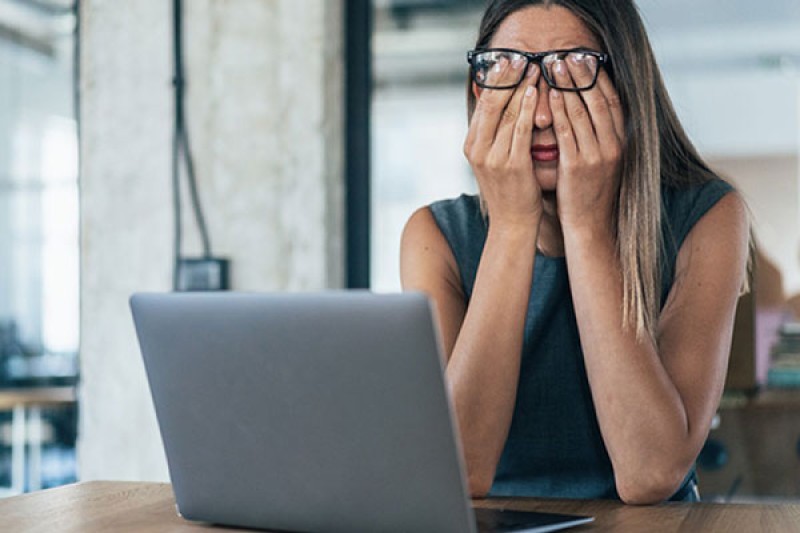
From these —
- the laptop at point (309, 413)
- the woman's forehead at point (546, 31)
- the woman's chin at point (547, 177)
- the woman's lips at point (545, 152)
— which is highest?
the woman's forehead at point (546, 31)

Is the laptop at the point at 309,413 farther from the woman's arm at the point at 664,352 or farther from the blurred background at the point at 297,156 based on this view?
the blurred background at the point at 297,156

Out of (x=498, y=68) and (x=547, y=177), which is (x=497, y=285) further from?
(x=498, y=68)

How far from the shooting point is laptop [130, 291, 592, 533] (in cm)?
80

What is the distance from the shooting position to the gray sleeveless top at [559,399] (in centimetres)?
140

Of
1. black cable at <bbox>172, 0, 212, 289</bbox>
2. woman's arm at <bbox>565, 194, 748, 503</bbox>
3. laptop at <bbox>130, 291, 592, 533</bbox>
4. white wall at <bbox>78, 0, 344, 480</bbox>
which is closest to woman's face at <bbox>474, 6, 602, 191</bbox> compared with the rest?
woman's arm at <bbox>565, 194, 748, 503</bbox>

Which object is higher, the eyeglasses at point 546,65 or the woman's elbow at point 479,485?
the eyeglasses at point 546,65

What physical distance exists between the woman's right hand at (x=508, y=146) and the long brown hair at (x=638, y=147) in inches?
4.2

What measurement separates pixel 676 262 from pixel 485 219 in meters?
0.28

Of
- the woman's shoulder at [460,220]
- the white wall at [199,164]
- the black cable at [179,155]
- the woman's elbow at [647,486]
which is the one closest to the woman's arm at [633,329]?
the woman's elbow at [647,486]

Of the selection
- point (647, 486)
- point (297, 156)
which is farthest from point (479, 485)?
point (297, 156)

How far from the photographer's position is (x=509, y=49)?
139cm

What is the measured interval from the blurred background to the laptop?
1301 mm

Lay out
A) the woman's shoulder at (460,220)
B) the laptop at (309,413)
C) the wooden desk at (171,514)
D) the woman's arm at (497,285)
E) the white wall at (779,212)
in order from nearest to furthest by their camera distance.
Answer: the laptop at (309,413) < the wooden desk at (171,514) < the woman's arm at (497,285) < the woman's shoulder at (460,220) < the white wall at (779,212)

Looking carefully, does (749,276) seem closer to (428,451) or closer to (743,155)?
(428,451)
